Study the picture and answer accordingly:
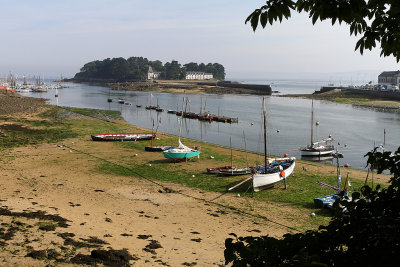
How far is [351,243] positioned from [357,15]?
2.69m

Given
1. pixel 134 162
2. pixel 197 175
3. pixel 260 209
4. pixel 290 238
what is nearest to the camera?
pixel 290 238

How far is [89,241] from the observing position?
1452cm

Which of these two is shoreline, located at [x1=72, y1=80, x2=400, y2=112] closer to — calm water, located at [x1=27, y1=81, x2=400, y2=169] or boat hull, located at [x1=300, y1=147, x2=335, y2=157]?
calm water, located at [x1=27, y1=81, x2=400, y2=169]

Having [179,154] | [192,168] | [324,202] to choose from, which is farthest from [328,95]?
[324,202]

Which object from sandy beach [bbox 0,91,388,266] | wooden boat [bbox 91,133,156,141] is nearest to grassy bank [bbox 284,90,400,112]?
wooden boat [bbox 91,133,156,141]

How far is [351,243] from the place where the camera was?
4.34 metres

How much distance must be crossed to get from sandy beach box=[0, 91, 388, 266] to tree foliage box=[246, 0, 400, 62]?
1111 centimetres

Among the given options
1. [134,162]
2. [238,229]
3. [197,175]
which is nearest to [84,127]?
[134,162]

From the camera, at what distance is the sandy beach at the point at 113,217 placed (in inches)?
536

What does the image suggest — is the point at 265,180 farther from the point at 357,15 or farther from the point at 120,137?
the point at 120,137

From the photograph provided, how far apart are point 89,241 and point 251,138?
134 feet

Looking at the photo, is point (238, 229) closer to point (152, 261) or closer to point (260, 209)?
point (260, 209)

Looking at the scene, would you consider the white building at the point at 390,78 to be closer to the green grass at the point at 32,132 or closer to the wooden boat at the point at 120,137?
the wooden boat at the point at 120,137

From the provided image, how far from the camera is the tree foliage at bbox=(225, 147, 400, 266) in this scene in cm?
387
